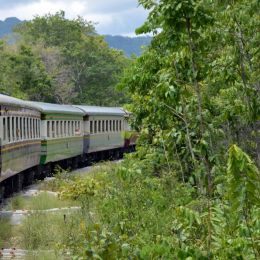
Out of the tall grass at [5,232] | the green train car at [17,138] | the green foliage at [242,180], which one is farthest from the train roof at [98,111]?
the green foliage at [242,180]

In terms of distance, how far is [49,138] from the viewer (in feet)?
76.7

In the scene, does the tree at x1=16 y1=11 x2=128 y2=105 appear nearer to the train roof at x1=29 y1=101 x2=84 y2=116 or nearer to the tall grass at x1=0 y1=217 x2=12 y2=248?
the train roof at x1=29 y1=101 x2=84 y2=116

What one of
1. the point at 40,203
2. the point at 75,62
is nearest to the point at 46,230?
the point at 40,203

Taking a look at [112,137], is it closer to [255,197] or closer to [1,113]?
[1,113]

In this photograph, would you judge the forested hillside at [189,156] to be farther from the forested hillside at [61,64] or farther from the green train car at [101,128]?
the forested hillside at [61,64]

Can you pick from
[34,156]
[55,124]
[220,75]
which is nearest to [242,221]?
[220,75]

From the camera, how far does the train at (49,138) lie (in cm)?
1580

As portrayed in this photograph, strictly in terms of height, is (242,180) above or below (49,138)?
above

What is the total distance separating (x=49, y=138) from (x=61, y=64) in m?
39.0

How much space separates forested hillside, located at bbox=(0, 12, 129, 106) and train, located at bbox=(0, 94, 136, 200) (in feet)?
41.0

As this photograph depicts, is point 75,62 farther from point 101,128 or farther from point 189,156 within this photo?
point 189,156

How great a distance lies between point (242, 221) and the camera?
17.8ft

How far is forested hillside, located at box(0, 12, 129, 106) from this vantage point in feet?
161

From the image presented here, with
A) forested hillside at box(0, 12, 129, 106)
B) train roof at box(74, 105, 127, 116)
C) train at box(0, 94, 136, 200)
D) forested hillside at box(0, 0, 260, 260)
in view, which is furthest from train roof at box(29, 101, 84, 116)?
forested hillside at box(0, 12, 129, 106)
